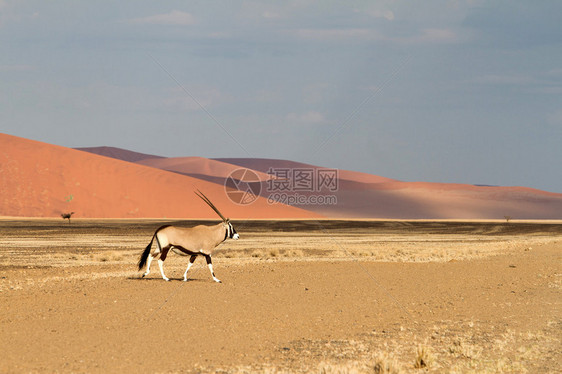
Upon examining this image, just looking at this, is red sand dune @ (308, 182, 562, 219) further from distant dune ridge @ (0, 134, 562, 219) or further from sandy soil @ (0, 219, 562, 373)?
Answer: sandy soil @ (0, 219, 562, 373)

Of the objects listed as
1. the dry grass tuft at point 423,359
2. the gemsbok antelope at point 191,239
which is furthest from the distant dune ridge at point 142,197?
the dry grass tuft at point 423,359

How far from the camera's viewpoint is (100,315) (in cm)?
1118

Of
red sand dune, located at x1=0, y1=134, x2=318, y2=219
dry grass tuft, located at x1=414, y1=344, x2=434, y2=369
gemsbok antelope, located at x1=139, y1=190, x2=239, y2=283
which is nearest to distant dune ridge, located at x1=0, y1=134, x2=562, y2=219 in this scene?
red sand dune, located at x1=0, y1=134, x2=318, y2=219

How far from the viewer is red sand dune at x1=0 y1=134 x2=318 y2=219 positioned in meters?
81.1

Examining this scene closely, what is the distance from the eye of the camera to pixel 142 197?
91750 mm

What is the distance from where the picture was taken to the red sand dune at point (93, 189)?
81.1 metres

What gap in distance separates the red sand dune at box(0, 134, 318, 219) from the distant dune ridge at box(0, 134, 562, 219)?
108 millimetres

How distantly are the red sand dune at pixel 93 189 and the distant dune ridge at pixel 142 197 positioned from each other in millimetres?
108

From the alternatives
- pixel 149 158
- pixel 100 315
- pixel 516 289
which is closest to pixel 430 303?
pixel 516 289

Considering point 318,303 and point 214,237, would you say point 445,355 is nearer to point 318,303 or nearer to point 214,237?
point 318,303

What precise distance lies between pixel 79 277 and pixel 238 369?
10334 millimetres

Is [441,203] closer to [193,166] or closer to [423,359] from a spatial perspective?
[193,166]

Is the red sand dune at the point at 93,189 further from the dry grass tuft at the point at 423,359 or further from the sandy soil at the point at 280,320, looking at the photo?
the dry grass tuft at the point at 423,359

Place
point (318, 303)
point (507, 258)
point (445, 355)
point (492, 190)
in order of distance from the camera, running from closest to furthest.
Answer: point (445, 355) < point (318, 303) < point (507, 258) < point (492, 190)
